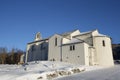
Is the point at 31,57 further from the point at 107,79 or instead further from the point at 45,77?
the point at 107,79

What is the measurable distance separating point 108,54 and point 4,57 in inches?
1855

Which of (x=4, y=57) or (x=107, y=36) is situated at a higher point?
(x=107, y=36)

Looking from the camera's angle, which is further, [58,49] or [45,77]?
[58,49]

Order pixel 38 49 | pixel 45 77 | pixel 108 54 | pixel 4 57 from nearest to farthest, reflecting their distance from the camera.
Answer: pixel 45 77 < pixel 108 54 < pixel 38 49 < pixel 4 57

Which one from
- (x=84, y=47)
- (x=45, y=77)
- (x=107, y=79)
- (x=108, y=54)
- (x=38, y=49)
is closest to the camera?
(x=107, y=79)

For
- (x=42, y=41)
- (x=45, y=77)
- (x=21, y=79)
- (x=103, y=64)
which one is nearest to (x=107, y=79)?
(x=45, y=77)

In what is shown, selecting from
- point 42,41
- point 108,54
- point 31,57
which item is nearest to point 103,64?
point 108,54

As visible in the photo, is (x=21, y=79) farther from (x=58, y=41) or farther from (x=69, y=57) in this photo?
(x=58, y=41)

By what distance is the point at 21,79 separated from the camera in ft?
50.1

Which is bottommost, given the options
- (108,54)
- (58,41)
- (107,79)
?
(107,79)

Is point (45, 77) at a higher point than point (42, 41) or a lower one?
lower

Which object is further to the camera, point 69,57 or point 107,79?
point 69,57

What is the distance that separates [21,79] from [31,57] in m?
38.6

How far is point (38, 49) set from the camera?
51969mm
